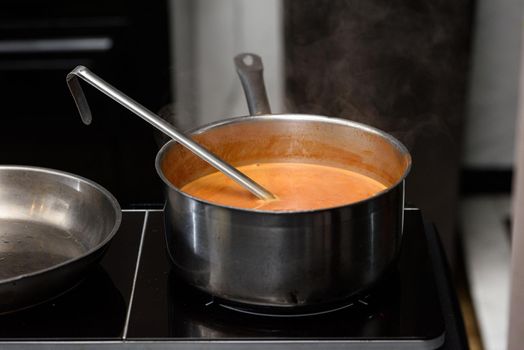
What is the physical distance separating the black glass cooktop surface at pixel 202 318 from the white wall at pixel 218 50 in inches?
61.3

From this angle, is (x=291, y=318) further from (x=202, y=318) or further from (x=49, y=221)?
(x=49, y=221)

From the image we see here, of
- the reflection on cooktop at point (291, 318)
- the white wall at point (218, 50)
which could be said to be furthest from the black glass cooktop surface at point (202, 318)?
the white wall at point (218, 50)

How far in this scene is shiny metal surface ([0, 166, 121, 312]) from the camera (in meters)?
1.19

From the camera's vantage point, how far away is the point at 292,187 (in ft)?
4.45

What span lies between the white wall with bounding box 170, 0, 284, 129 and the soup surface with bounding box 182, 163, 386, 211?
4.47 ft

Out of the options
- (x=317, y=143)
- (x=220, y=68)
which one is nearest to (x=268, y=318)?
(x=317, y=143)

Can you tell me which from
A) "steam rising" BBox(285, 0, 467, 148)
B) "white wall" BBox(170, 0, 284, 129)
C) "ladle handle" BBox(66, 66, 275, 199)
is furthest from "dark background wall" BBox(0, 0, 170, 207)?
"ladle handle" BBox(66, 66, 275, 199)

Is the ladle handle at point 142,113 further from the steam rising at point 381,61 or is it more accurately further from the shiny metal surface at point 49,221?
the steam rising at point 381,61

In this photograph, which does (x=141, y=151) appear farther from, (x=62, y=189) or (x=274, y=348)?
(x=274, y=348)

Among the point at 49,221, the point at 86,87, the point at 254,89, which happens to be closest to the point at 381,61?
the point at 86,87

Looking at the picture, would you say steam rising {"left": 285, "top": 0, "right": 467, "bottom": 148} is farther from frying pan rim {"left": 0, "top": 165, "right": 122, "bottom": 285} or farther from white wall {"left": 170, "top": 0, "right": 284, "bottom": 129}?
frying pan rim {"left": 0, "top": 165, "right": 122, "bottom": 285}

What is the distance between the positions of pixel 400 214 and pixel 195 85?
1.96m

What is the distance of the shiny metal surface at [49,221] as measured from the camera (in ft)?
3.90

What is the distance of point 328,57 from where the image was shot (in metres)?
2.63
